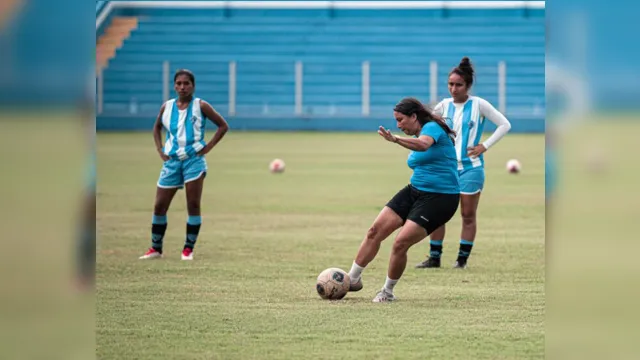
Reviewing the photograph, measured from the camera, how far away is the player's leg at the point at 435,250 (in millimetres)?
10758

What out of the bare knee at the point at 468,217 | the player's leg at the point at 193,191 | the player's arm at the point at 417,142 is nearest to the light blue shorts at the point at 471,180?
the bare knee at the point at 468,217

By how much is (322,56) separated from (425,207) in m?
35.7

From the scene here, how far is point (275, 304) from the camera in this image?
8.14 meters

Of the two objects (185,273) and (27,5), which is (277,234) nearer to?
(185,273)

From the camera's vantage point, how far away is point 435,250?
10.8 m

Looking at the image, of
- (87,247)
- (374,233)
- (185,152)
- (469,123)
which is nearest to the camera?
(87,247)

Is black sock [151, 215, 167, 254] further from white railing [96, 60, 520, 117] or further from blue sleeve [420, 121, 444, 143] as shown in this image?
white railing [96, 60, 520, 117]

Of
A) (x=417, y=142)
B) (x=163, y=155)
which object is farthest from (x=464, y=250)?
(x=163, y=155)

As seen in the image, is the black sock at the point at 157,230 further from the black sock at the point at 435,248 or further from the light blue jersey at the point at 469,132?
the light blue jersey at the point at 469,132

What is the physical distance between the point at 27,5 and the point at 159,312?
618 cm

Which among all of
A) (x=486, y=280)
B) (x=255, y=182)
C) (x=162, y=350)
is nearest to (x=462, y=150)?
(x=486, y=280)

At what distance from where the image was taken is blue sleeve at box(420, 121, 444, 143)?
8250mm

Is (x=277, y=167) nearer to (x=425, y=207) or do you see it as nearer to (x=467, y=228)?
(x=467, y=228)

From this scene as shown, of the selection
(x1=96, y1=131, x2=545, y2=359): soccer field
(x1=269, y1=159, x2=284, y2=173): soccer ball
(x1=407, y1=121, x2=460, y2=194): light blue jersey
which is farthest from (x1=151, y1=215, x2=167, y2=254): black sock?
(x1=269, y1=159, x2=284, y2=173): soccer ball
